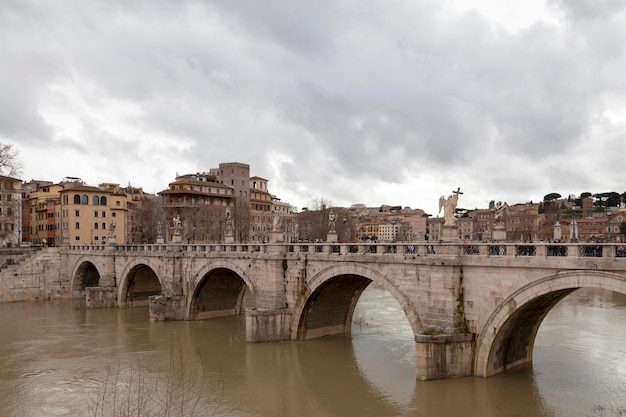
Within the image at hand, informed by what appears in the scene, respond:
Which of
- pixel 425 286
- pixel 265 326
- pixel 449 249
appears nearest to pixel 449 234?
pixel 449 249

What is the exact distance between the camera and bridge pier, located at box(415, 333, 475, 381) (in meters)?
17.1

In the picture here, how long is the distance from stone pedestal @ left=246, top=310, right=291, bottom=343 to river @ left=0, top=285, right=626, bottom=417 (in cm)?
44

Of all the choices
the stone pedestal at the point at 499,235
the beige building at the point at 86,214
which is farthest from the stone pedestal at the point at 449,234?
the beige building at the point at 86,214

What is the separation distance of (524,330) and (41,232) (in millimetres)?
63479

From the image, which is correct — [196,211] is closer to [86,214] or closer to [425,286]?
[86,214]

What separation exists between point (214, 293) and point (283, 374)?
13606mm

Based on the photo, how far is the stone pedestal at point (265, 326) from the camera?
24391 millimetres

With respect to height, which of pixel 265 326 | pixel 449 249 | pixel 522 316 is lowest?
pixel 265 326

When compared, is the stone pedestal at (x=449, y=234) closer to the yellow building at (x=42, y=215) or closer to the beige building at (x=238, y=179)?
the yellow building at (x=42, y=215)

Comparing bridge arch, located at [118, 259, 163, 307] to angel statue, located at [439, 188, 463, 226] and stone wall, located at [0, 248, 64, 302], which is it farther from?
angel statue, located at [439, 188, 463, 226]

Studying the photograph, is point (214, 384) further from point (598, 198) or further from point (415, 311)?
point (598, 198)

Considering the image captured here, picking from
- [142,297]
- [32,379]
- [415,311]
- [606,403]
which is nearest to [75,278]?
[142,297]

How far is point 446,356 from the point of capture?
17156mm

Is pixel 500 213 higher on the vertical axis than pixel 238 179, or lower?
lower
